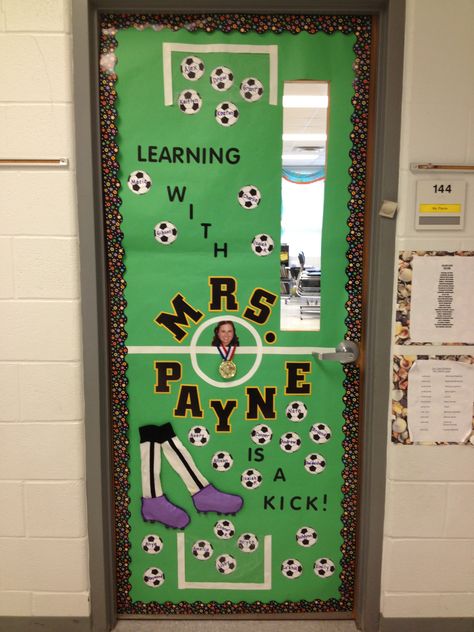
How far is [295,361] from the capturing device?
1871 mm

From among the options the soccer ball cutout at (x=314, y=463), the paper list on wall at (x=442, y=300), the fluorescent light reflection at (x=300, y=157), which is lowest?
the soccer ball cutout at (x=314, y=463)

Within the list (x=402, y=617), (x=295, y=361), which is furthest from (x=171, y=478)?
(x=402, y=617)

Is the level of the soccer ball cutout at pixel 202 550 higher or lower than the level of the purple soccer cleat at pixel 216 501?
lower

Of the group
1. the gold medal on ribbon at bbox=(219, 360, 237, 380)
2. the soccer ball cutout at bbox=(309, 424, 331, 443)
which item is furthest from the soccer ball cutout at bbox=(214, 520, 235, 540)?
the gold medal on ribbon at bbox=(219, 360, 237, 380)

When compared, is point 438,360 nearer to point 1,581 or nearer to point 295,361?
point 295,361

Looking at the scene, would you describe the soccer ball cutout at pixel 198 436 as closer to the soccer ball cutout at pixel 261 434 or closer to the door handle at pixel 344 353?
the soccer ball cutout at pixel 261 434

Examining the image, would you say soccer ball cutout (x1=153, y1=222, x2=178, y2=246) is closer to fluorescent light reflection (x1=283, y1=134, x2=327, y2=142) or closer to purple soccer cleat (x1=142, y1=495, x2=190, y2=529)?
fluorescent light reflection (x1=283, y1=134, x2=327, y2=142)

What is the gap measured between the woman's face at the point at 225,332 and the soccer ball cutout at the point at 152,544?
802mm

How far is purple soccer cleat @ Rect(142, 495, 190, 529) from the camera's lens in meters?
1.92

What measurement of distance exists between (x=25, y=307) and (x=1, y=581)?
1007 mm

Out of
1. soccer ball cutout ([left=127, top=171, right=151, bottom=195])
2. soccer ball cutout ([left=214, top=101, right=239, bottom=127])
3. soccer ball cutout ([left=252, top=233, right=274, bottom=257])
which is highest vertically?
soccer ball cutout ([left=214, top=101, right=239, bottom=127])

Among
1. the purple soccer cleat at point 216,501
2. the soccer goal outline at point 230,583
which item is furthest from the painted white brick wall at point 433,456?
the purple soccer cleat at point 216,501

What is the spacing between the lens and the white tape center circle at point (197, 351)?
6.09 ft

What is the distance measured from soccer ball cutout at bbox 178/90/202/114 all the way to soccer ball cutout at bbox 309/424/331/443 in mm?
1210
